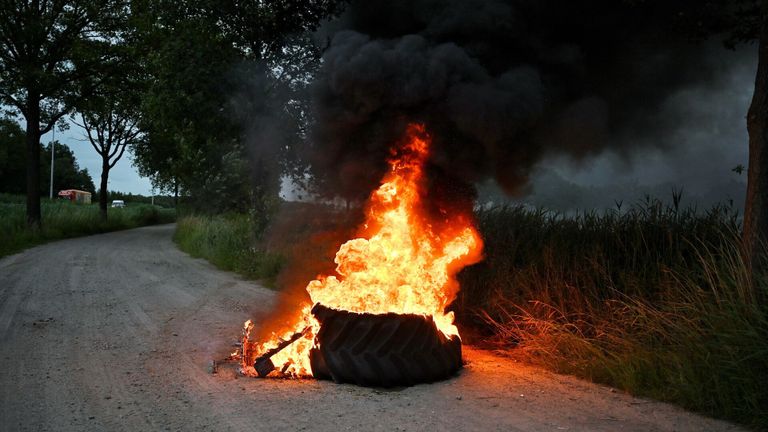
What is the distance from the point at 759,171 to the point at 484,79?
2877mm

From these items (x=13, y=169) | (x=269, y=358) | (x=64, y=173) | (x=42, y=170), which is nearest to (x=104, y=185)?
(x=269, y=358)

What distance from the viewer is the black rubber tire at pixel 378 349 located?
5.31m

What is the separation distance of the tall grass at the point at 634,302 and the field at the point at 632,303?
14 millimetres

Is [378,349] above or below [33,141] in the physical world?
below

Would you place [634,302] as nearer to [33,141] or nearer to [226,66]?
[226,66]

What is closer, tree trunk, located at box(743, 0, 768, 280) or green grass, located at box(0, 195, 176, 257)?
tree trunk, located at box(743, 0, 768, 280)

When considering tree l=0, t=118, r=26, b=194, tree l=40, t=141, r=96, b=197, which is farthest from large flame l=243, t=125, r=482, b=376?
tree l=40, t=141, r=96, b=197

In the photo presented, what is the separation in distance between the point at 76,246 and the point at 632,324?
18167 mm

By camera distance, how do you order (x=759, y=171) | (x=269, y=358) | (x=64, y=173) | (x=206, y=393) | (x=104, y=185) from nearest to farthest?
(x=206, y=393), (x=759, y=171), (x=269, y=358), (x=104, y=185), (x=64, y=173)

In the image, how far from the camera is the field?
15.9 ft

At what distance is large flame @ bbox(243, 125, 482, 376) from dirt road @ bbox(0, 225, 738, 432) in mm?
841

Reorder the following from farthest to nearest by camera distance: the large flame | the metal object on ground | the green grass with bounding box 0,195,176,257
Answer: the green grass with bounding box 0,195,176,257
the large flame
the metal object on ground

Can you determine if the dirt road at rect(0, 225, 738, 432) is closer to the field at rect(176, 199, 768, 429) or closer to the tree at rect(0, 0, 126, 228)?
the field at rect(176, 199, 768, 429)

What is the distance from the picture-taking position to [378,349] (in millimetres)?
5324
